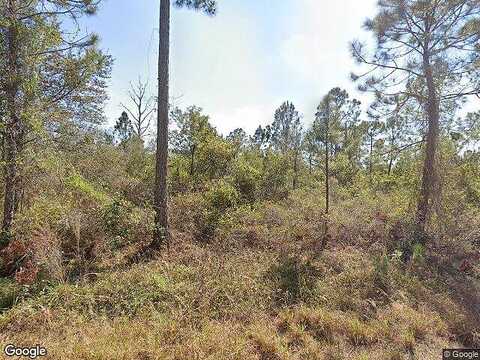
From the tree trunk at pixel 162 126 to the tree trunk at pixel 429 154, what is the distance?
719 centimetres

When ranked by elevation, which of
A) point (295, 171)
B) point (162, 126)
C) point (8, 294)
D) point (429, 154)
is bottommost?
point (8, 294)

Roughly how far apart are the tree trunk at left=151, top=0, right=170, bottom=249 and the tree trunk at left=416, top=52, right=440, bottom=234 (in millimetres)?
7194

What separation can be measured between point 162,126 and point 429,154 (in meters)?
7.69

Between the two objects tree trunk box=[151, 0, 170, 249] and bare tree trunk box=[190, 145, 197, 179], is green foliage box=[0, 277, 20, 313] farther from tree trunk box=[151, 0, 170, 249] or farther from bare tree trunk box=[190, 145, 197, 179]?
bare tree trunk box=[190, 145, 197, 179]

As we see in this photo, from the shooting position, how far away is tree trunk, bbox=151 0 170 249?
23.0 feet

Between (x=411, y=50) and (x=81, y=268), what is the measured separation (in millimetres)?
10375

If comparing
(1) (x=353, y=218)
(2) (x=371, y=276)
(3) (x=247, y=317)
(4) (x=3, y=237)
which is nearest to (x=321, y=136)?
(1) (x=353, y=218)

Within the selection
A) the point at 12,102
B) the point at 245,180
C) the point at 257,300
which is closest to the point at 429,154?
the point at 245,180

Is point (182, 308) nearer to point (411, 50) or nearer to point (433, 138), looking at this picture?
point (433, 138)

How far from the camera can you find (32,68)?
6.32 m

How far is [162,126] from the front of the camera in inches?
278

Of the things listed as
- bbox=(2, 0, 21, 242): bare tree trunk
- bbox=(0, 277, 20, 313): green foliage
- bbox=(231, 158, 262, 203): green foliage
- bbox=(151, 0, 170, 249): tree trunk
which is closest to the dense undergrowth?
bbox=(0, 277, 20, 313): green foliage

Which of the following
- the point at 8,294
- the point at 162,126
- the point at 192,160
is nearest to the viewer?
the point at 8,294

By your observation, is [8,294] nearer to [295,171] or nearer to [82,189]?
Result: [82,189]
